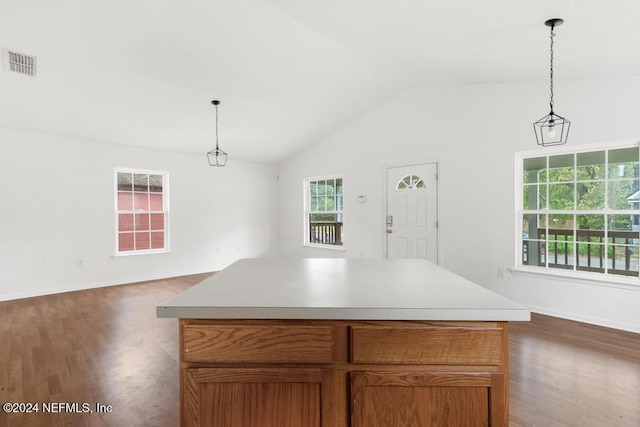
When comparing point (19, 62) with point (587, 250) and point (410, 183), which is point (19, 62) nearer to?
point (410, 183)

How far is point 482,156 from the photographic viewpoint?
407cm

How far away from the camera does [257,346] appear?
3.43 ft

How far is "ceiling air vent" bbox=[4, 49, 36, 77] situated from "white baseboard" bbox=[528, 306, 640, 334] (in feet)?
19.7

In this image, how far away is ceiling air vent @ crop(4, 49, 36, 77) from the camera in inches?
117

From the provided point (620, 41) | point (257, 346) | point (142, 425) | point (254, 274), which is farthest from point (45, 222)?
point (620, 41)

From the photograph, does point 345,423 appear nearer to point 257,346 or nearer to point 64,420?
point 257,346

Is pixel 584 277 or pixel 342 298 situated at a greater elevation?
pixel 342 298

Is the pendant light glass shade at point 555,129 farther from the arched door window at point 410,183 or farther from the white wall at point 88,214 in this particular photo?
the white wall at point 88,214

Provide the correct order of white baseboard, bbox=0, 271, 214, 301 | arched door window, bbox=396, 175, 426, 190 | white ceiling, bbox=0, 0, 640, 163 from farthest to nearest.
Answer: arched door window, bbox=396, 175, 426, 190, white baseboard, bbox=0, 271, 214, 301, white ceiling, bbox=0, 0, 640, 163

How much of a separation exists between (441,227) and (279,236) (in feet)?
13.1

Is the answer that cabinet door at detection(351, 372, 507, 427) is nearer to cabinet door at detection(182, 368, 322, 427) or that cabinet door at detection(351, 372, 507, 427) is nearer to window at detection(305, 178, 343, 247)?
cabinet door at detection(182, 368, 322, 427)

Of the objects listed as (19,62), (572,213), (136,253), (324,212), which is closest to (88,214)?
(136,253)

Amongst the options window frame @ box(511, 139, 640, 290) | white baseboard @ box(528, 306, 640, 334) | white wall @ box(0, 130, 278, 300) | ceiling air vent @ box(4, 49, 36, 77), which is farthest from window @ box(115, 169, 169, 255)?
white baseboard @ box(528, 306, 640, 334)

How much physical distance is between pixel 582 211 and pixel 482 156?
1.22 m
